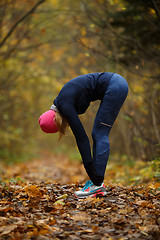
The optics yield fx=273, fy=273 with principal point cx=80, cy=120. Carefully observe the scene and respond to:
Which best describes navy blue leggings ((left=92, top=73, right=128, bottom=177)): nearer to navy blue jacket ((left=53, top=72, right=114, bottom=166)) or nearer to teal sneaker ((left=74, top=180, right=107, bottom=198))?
navy blue jacket ((left=53, top=72, right=114, bottom=166))

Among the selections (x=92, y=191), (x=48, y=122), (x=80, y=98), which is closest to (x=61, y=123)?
(x=48, y=122)

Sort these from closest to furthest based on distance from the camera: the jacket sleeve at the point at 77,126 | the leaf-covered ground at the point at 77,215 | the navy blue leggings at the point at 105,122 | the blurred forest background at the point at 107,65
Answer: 1. the leaf-covered ground at the point at 77,215
2. the jacket sleeve at the point at 77,126
3. the navy blue leggings at the point at 105,122
4. the blurred forest background at the point at 107,65

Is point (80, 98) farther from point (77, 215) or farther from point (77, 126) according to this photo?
point (77, 215)

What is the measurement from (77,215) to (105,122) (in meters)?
1.20

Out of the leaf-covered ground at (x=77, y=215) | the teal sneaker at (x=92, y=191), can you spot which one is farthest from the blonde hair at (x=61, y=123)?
the leaf-covered ground at (x=77, y=215)

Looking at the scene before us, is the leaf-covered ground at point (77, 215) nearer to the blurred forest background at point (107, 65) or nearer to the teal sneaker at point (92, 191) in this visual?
the teal sneaker at point (92, 191)

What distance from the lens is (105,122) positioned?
3572 mm

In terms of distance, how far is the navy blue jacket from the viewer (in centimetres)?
344

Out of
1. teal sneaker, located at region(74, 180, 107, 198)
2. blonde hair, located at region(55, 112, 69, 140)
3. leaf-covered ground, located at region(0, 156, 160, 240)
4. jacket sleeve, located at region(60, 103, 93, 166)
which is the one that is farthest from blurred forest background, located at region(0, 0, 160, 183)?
leaf-covered ground, located at region(0, 156, 160, 240)

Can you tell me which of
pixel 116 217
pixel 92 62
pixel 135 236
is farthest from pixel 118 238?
pixel 92 62

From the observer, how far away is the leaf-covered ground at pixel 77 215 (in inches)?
106

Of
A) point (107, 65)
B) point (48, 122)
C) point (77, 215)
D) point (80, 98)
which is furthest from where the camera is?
point (107, 65)

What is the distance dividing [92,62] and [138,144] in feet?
11.3

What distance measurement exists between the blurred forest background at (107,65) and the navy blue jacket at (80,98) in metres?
0.81
